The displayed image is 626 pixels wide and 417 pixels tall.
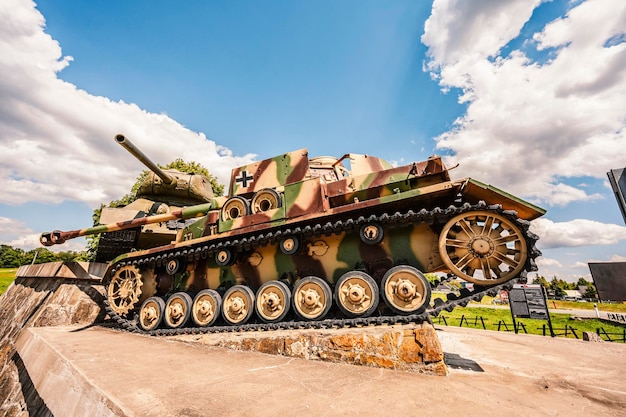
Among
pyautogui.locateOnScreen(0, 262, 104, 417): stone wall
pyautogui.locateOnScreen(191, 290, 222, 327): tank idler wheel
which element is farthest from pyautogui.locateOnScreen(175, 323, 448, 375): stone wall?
pyautogui.locateOnScreen(0, 262, 104, 417): stone wall

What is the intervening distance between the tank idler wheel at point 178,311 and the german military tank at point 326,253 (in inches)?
0.9

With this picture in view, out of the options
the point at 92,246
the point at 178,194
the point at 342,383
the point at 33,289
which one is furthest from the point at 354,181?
the point at 92,246

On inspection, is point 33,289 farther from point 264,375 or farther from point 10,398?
point 264,375

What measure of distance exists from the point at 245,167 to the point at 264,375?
15.4 feet

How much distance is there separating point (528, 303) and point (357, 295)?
32.1 feet

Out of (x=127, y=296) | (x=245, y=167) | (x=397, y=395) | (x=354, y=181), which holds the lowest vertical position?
(x=397, y=395)

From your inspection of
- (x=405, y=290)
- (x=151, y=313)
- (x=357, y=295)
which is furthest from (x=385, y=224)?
(x=151, y=313)

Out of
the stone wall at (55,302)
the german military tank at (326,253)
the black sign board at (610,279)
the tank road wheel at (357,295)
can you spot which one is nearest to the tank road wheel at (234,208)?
the german military tank at (326,253)

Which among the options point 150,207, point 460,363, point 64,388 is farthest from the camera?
point 150,207

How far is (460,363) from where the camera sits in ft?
15.6

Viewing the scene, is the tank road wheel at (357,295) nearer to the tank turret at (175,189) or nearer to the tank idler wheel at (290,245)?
the tank idler wheel at (290,245)

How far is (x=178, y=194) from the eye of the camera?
10.9 metres

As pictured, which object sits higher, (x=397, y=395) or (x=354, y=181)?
(x=354, y=181)

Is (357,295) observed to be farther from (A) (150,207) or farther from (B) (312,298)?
(A) (150,207)
